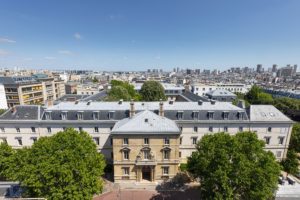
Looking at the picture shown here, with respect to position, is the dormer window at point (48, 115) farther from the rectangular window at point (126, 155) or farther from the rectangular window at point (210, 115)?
the rectangular window at point (210, 115)

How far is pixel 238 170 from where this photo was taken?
25250 millimetres

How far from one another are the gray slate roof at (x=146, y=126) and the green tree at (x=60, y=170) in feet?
31.5

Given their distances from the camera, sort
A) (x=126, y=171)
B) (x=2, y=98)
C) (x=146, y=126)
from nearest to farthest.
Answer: (x=146, y=126) < (x=126, y=171) < (x=2, y=98)

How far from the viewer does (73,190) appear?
26.5 metres

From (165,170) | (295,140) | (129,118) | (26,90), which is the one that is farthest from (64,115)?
(26,90)

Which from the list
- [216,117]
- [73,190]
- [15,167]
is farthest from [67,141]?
[216,117]

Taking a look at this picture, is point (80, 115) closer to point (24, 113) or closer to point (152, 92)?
point (24, 113)

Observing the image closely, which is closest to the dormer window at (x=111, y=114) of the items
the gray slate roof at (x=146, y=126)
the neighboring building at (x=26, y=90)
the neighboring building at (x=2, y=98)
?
the gray slate roof at (x=146, y=126)

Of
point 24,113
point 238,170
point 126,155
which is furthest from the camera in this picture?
point 24,113

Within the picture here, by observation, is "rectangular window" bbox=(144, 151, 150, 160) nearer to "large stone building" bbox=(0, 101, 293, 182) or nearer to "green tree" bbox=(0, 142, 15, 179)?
"large stone building" bbox=(0, 101, 293, 182)

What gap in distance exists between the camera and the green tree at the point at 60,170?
26.2 meters

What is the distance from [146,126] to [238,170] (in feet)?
64.8

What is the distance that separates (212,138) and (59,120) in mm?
37440

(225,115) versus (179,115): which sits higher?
(225,115)
